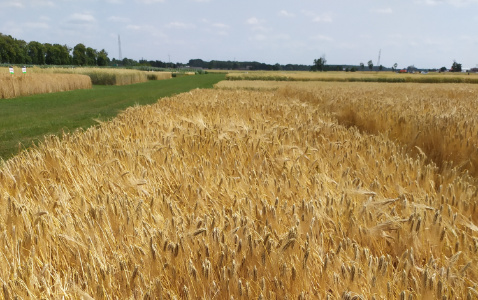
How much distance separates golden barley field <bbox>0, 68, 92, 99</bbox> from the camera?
78.1ft

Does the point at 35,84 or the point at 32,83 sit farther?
the point at 35,84

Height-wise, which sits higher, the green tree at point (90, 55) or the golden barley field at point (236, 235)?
the green tree at point (90, 55)

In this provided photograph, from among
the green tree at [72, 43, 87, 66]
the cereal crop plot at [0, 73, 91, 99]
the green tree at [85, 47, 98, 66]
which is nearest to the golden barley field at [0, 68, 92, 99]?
the cereal crop plot at [0, 73, 91, 99]

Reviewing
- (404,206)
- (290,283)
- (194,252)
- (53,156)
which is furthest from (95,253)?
(53,156)

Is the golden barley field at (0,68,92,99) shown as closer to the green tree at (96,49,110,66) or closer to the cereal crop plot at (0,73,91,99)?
the cereal crop plot at (0,73,91,99)

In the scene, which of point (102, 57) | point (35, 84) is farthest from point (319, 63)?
point (35, 84)

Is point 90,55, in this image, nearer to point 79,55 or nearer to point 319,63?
point 79,55

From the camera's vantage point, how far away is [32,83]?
2692 cm

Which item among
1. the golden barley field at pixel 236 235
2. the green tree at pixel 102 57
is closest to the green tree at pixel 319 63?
the green tree at pixel 102 57

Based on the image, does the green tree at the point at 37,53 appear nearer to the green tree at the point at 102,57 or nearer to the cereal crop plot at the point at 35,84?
the green tree at the point at 102,57

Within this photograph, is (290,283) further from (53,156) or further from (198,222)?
(53,156)

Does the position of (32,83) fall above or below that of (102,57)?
below

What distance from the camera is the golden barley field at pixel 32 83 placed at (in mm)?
23797

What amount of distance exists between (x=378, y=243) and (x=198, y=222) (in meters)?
0.82
